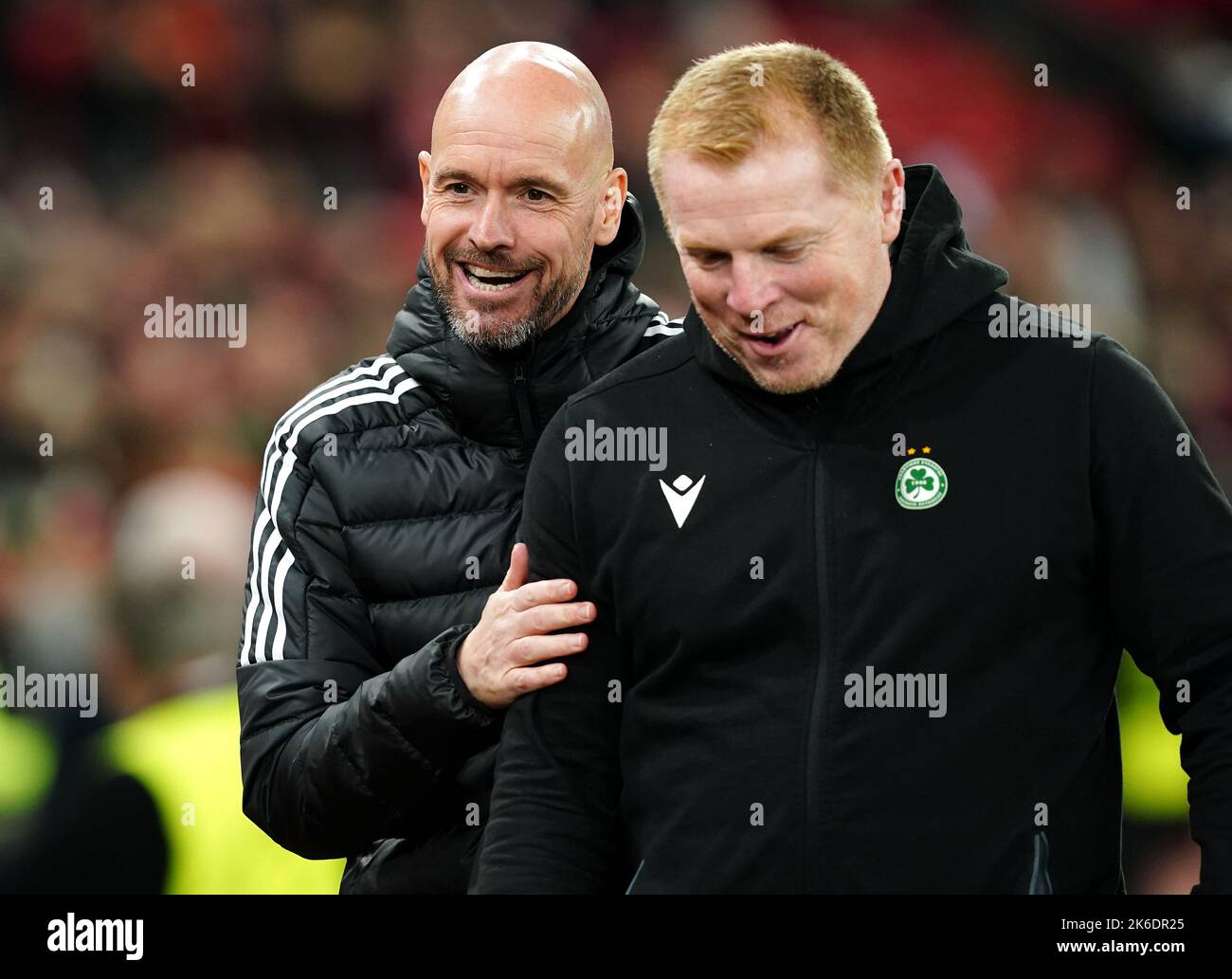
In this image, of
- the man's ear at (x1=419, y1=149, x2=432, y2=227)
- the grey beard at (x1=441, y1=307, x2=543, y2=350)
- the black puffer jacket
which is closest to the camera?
the black puffer jacket

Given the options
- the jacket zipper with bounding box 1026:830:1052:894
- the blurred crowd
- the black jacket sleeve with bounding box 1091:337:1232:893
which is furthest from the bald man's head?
the blurred crowd

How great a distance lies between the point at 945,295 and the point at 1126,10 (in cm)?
303

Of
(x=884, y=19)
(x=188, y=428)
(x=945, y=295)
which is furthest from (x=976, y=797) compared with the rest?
(x=884, y=19)

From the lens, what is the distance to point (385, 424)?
2191mm

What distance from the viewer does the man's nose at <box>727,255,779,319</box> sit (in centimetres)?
162

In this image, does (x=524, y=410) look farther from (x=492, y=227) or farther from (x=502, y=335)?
(x=492, y=227)

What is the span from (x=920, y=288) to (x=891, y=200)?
3.7 inches

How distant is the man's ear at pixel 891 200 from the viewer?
1.69 m

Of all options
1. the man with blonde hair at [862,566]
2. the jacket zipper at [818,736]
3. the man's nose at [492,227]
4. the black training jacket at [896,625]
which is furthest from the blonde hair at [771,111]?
the man's nose at [492,227]

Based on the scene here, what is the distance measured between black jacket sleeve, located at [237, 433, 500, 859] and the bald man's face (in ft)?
1.03

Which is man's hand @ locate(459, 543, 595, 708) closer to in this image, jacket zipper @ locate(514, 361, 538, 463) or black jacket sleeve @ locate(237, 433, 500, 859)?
black jacket sleeve @ locate(237, 433, 500, 859)

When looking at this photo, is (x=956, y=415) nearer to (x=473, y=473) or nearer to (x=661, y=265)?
(x=473, y=473)

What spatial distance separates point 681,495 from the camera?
1712 millimetres

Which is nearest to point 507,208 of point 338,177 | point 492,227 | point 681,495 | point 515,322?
point 492,227
